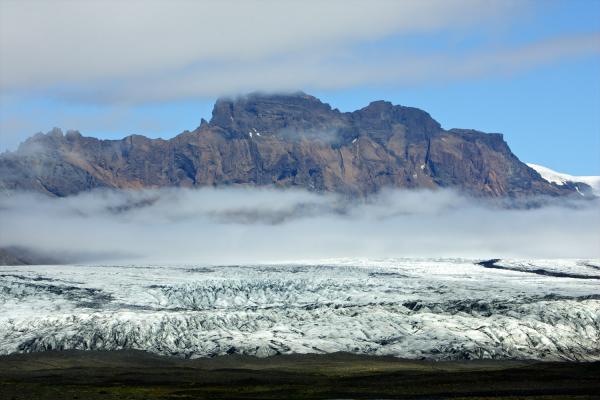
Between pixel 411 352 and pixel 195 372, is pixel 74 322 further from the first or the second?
pixel 411 352

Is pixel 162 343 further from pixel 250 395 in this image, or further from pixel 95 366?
pixel 250 395

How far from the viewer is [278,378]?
489 feet

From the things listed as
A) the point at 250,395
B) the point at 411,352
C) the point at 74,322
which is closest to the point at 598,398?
the point at 250,395

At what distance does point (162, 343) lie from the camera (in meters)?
190

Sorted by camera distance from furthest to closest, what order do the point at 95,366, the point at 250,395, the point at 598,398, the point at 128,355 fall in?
1. the point at 128,355
2. the point at 95,366
3. the point at 250,395
4. the point at 598,398

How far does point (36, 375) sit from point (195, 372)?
21613 millimetres

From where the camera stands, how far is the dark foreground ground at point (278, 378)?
124m

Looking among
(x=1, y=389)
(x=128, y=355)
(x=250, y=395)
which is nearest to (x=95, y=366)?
(x=128, y=355)

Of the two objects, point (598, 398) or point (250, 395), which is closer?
point (598, 398)

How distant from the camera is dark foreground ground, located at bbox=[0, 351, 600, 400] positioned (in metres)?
124

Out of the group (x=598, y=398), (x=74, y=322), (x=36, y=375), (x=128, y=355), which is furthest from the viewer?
(x=74, y=322)

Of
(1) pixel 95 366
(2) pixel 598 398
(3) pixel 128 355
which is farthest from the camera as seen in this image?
(3) pixel 128 355

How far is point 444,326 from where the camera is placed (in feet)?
651

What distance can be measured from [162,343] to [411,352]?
134 ft
